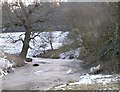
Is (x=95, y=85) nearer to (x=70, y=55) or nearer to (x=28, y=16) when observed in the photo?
(x=28, y=16)

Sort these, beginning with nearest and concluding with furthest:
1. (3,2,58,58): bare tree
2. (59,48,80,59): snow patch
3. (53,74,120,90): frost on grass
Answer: (53,74,120,90): frost on grass, (3,2,58,58): bare tree, (59,48,80,59): snow patch

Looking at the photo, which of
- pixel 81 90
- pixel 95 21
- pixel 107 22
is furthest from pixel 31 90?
pixel 95 21

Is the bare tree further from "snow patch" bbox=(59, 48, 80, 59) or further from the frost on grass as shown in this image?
the frost on grass

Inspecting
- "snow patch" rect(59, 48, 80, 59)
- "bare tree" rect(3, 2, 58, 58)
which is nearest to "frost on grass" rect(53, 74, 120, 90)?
"bare tree" rect(3, 2, 58, 58)

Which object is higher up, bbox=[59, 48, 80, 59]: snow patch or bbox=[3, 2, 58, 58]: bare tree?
bbox=[3, 2, 58, 58]: bare tree

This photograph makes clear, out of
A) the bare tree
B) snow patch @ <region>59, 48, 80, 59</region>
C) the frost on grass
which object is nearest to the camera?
the frost on grass

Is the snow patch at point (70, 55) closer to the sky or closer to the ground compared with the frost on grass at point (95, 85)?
closer to the ground

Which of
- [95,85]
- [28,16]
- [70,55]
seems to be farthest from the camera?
[70,55]

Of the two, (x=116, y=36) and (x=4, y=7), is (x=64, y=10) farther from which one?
(x=116, y=36)

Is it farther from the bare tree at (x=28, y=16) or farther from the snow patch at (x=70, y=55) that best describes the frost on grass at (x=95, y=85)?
the snow patch at (x=70, y=55)

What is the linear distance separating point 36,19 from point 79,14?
4.02m

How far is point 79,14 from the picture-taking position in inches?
1122

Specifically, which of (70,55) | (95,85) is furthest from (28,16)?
(95,85)

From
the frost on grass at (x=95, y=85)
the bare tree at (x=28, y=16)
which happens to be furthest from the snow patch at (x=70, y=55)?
the frost on grass at (x=95, y=85)
